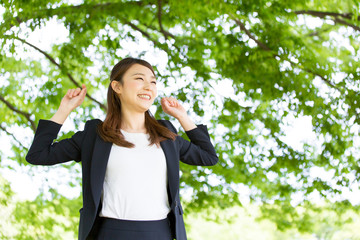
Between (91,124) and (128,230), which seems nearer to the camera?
(128,230)

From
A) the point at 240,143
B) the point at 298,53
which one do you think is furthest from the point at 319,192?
the point at 298,53

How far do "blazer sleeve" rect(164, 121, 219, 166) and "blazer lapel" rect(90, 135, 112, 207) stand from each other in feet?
1.19

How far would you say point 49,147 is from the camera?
1.98m

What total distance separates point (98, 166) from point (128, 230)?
281 mm

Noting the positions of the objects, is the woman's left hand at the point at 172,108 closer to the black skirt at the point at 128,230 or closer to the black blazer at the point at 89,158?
the black blazer at the point at 89,158

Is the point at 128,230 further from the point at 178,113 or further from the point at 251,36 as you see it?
the point at 251,36

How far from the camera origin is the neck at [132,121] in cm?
215

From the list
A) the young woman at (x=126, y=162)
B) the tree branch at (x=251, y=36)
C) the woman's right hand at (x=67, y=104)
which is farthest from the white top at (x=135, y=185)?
the tree branch at (x=251, y=36)

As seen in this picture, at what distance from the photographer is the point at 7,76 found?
20.8ft

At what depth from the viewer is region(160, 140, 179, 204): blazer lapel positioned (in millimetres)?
2012

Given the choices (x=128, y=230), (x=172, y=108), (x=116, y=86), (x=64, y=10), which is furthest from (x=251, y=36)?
(x=128, y=230)

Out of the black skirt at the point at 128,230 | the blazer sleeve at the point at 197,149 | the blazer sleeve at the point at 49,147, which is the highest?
the blazer sleeve at the point at 197,149

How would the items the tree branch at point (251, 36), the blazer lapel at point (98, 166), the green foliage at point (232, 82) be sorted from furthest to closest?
the tree branch at point (251, 36) → the green foliage at point (232, 82) → the blazer lapel at point (98, 166)

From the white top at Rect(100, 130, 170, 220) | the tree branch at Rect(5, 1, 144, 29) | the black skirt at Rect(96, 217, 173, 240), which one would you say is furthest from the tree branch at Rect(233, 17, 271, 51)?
the black skirt at Rect(96, 217, 173, 240)
